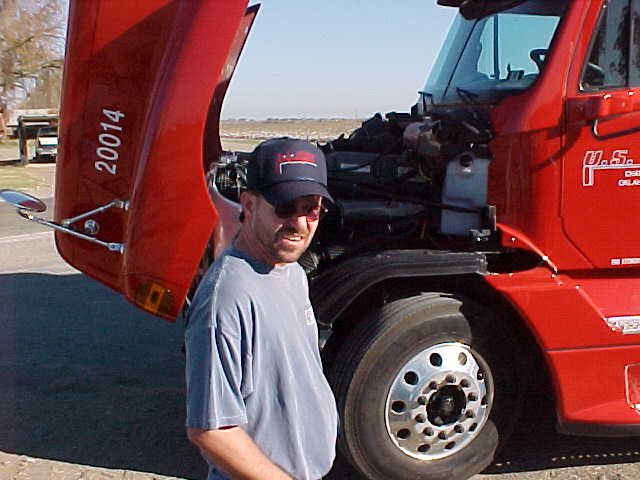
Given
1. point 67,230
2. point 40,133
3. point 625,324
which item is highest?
point 67,230

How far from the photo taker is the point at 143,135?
12.7ft

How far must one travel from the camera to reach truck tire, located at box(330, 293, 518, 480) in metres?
3.82

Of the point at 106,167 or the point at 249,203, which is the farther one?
the point at 106,167

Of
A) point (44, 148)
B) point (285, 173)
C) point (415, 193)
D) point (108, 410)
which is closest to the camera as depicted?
point (285, 173)

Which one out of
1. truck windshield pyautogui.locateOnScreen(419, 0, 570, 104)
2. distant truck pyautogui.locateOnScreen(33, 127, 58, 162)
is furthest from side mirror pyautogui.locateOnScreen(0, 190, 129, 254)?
distant truck pyautogui.locateOnScreen(33, 127, 58, 162)

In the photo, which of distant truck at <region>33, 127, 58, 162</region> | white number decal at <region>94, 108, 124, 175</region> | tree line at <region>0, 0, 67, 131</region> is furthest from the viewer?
tree line at <region>0, 0, 67, 131</region>

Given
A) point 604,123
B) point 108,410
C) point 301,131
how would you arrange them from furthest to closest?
point 301,131, point 108,410, point 604,123

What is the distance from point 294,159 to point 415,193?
262 cm

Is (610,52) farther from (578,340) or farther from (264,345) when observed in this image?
(264,345)

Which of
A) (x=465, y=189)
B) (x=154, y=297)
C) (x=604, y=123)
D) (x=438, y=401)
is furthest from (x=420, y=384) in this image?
(x=604, y=123)

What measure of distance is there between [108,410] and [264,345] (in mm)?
3351

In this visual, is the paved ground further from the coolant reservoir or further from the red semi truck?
the coolant reservoir

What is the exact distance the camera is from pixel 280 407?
2.06 metres

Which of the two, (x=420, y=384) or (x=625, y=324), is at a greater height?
(x=625, y=324)
